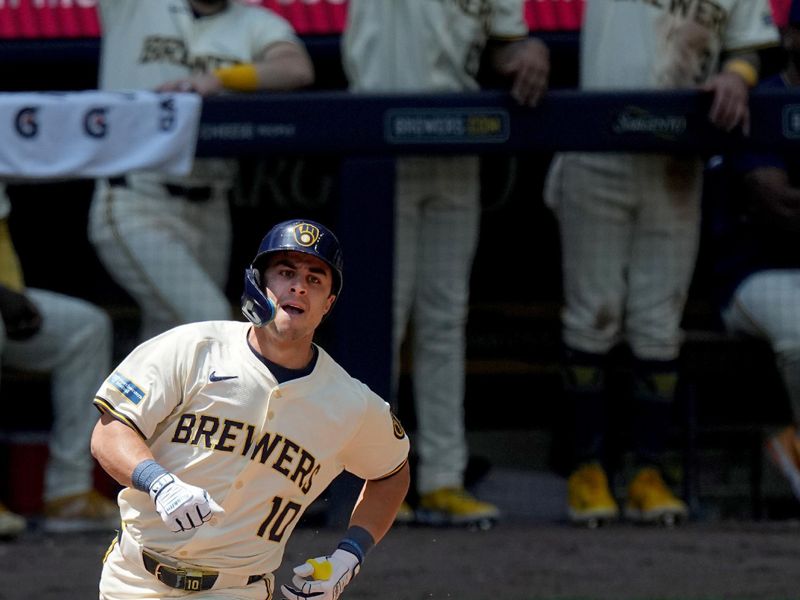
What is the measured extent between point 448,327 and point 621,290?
0.64 meters

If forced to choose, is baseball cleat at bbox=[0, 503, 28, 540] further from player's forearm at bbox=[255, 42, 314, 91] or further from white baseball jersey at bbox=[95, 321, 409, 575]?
white baseball jersey at bbox=[95, 321, 409, 575]

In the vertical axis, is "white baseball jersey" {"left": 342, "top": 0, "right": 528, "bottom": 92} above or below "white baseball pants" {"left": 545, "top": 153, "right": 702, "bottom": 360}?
above

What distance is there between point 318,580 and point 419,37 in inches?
107

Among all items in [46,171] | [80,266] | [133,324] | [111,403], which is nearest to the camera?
[111,403]

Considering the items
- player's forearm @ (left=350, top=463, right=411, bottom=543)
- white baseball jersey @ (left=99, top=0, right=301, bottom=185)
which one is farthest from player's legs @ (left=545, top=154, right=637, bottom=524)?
player's forearm @ (left=350, top=463, right=411, bottom=543)

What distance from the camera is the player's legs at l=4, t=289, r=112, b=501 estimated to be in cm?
558

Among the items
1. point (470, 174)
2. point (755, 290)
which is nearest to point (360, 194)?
point (470, 174)

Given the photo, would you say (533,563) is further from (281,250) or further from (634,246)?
(281,250)

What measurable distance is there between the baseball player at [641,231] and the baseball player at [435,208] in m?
0.36

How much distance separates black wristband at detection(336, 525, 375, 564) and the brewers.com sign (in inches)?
133

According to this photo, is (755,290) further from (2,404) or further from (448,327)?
(2,404)

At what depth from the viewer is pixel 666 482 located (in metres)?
5.86

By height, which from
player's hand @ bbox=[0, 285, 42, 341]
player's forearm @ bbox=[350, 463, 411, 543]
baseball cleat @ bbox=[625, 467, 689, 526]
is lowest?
baseball cleat @ bbox=[625, 467, 689, 526]

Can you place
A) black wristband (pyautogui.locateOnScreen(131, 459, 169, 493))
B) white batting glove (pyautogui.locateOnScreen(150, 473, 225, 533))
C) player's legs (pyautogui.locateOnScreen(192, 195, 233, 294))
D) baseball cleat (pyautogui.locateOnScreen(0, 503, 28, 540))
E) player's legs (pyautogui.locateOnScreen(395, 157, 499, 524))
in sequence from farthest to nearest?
player's legs (pyautogui.locateOnScreen(192, 195, 233, 294)) → player's legs (pyautogui.locateOnScreen(395, 157, 499, 524)) → baseball cleat (pyautogui.locateOnScreen(0, 503, 28, 540)) → black wristband (pyautogui.locateOnScreen(131, 459, 169, 493)) → white batting glove (pyautogui.locateOnScreen(150, 473, 225, 533))
